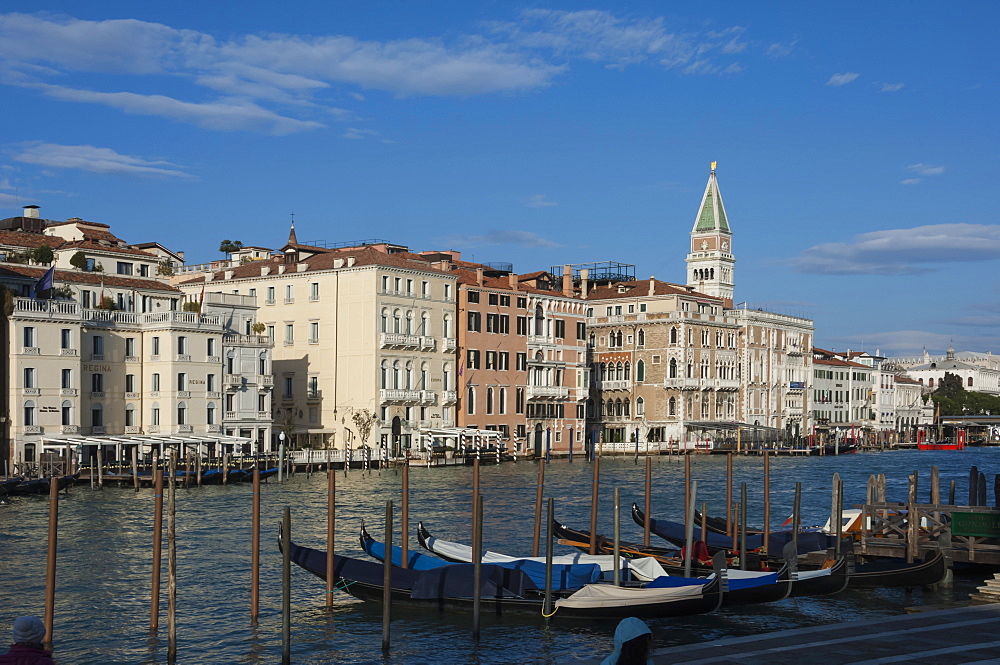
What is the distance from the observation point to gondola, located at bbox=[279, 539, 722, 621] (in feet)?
50.5

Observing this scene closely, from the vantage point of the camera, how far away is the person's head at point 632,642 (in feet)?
18.8

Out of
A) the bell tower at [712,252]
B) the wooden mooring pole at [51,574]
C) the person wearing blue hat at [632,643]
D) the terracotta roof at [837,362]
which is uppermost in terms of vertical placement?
the bell tower at [712,252]

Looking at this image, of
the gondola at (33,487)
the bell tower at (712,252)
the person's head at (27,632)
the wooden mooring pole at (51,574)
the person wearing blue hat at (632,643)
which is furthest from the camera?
the bell tower at (712,252)

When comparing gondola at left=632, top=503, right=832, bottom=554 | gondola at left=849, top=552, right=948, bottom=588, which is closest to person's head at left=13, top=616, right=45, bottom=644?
gondola at left=849, top=552, right=948, bottom=588

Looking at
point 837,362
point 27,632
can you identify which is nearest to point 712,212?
point 837,362

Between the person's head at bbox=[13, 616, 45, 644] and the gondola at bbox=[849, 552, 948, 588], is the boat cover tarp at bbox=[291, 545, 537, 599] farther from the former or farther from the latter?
the person's head at bbox=[13, 616, 45, 644]

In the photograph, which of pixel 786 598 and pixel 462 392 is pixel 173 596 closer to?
pixel 786 598

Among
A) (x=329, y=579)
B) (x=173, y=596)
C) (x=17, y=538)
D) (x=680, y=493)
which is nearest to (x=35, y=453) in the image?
(x=17, y=538)

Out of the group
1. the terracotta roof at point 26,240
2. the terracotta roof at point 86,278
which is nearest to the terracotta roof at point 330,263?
the terracotta roof at point 86,278

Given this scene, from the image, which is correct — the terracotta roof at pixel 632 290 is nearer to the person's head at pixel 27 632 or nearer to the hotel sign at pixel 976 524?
the hotel sign at pixel 976 524

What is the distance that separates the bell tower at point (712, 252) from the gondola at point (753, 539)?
3122 inches

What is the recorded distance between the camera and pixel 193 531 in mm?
25812

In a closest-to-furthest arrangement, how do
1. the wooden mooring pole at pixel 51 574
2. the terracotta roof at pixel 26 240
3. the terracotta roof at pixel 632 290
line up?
1. the wooden mooring pole at pixel 51 574
2. the terracotta roof at pixel 26 240
3. the terracotta roof at pixel 632 290

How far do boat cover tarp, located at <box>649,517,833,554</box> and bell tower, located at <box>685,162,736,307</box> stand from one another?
79320 mm
